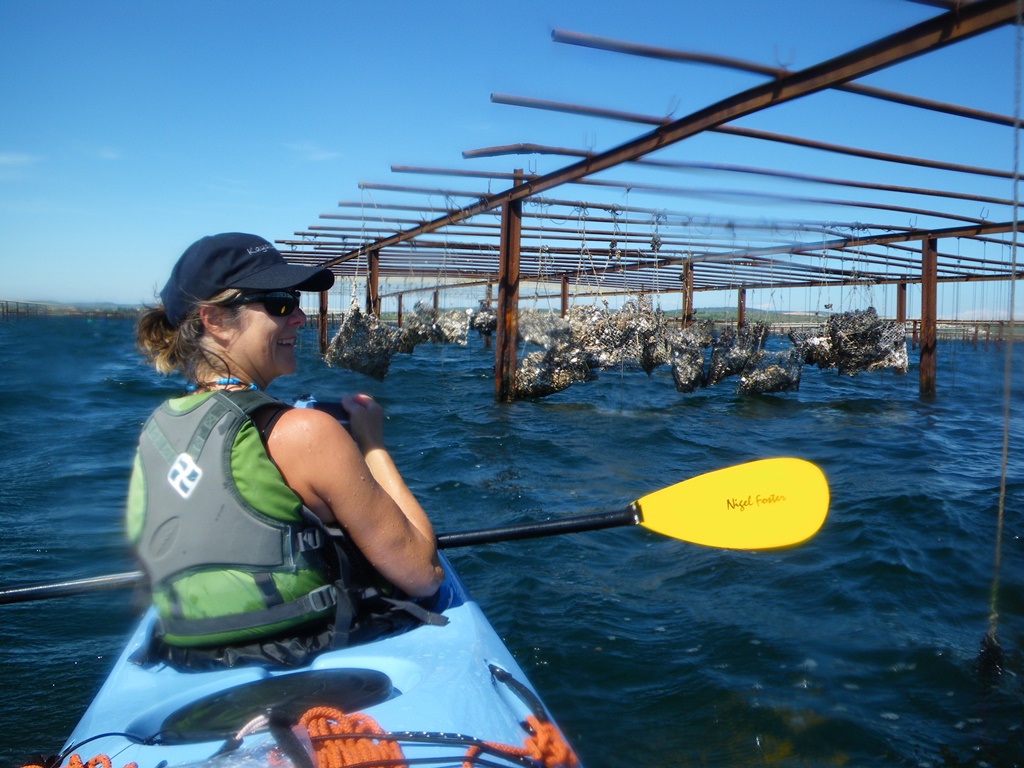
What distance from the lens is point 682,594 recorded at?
3.85 m

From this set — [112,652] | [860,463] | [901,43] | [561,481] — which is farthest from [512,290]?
[112,652]

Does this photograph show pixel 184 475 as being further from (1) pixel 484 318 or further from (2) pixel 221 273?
(1) pixel 484 318

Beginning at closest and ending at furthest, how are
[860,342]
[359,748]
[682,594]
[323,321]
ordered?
[359,748] < [682,594] < [860,342] < [323,321]

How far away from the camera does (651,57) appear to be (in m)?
4.20

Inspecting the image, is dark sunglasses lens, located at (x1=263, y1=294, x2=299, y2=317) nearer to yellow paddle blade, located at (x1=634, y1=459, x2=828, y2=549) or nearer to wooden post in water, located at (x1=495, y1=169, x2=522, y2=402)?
yellow paddle blade, located at (x1=634, y1=459, x2=828, y2=549)

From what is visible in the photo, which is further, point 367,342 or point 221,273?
point 367,342

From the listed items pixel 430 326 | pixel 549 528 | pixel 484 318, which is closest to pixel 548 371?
pixel 430 326

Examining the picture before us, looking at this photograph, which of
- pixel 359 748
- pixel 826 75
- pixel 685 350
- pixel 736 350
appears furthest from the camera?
pixel 736 350

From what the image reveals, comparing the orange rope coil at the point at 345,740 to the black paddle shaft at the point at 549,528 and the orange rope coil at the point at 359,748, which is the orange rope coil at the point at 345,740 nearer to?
the orange rope coil at the point at 359,748

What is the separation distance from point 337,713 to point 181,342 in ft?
2.83

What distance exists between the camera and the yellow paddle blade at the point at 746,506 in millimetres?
2416

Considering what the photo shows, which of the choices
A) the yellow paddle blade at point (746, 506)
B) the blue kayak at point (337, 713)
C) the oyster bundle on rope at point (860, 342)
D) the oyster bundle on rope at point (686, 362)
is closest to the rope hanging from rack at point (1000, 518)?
the yellow paddle blade at point (746, 506)

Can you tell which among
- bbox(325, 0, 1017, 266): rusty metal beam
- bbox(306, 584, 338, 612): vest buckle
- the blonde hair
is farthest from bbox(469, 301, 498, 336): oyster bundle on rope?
bbox(306, 584, 338, 612): vest buckle

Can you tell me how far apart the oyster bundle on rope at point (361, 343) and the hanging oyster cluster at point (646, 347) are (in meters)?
0.02
